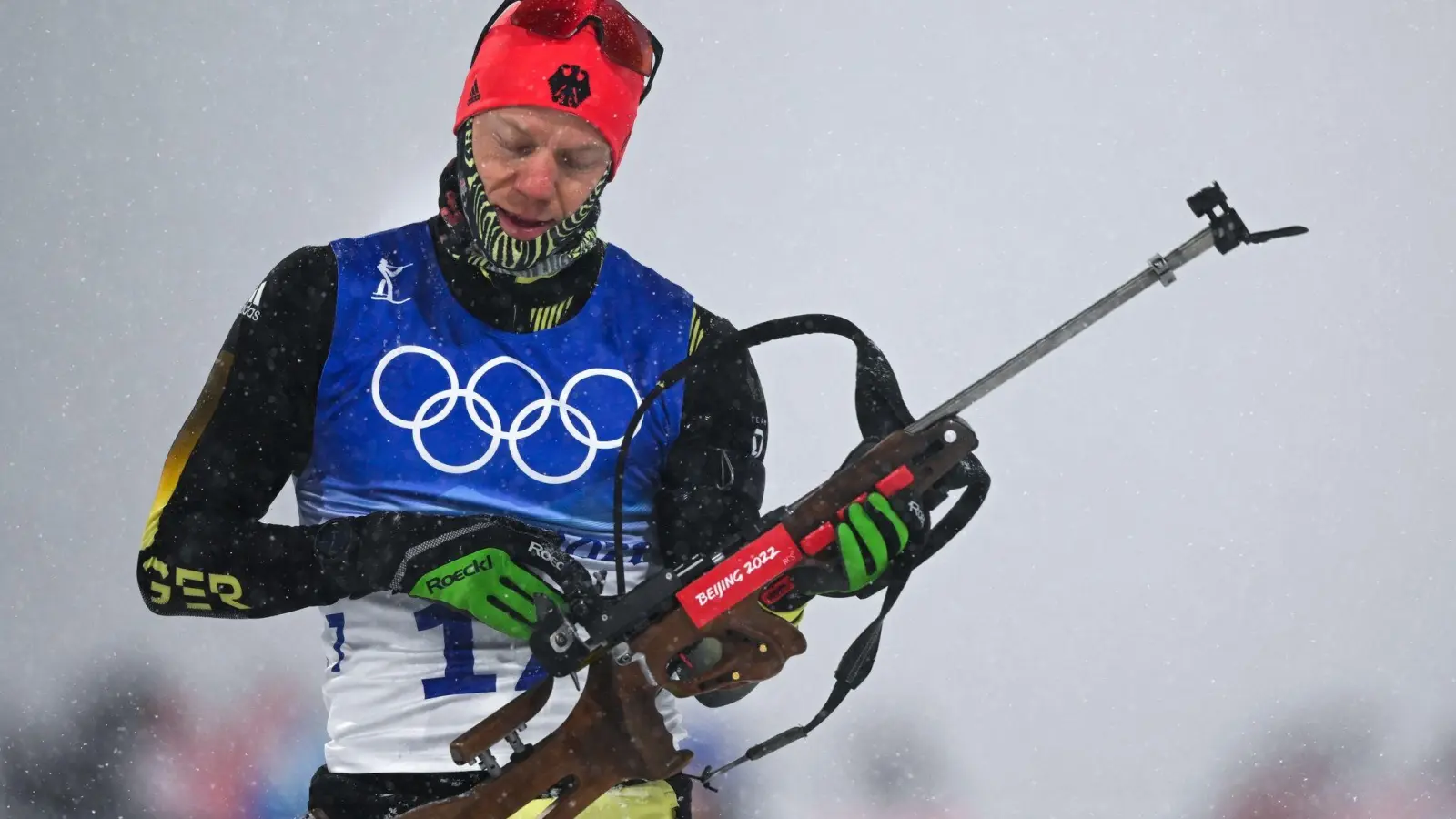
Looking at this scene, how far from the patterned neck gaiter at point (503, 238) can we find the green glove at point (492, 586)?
1.28 feet

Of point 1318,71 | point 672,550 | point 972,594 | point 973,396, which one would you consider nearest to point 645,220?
point 972,594

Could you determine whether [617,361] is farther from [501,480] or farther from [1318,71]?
[1318,71]

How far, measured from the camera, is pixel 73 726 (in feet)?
12.3

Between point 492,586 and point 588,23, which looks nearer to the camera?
point 492,586

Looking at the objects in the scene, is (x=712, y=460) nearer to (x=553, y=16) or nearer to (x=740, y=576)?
(x=740, y=576)

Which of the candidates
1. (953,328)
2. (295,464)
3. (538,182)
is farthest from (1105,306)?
(953,328)

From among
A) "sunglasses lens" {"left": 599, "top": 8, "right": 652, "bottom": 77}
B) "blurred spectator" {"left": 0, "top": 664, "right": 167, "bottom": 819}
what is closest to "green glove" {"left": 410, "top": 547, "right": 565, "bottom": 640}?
"sunglasses lens" {"left": 599, "top": 8, "right": 652, "bottom": 77}

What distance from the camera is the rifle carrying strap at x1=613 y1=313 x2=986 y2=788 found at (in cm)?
188

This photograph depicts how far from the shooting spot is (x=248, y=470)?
1.94m

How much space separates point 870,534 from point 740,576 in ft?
→ 0.48

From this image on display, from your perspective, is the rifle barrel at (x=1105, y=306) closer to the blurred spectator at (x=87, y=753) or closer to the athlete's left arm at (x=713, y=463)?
the athlete's left arm at (x=713, y=463)

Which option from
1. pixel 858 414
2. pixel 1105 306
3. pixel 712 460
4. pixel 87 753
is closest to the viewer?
pixel 1105 306

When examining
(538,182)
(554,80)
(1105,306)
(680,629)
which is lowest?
(680,629)

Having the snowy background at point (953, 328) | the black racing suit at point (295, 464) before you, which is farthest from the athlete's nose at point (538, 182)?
the snowy background at point (953, 328)
